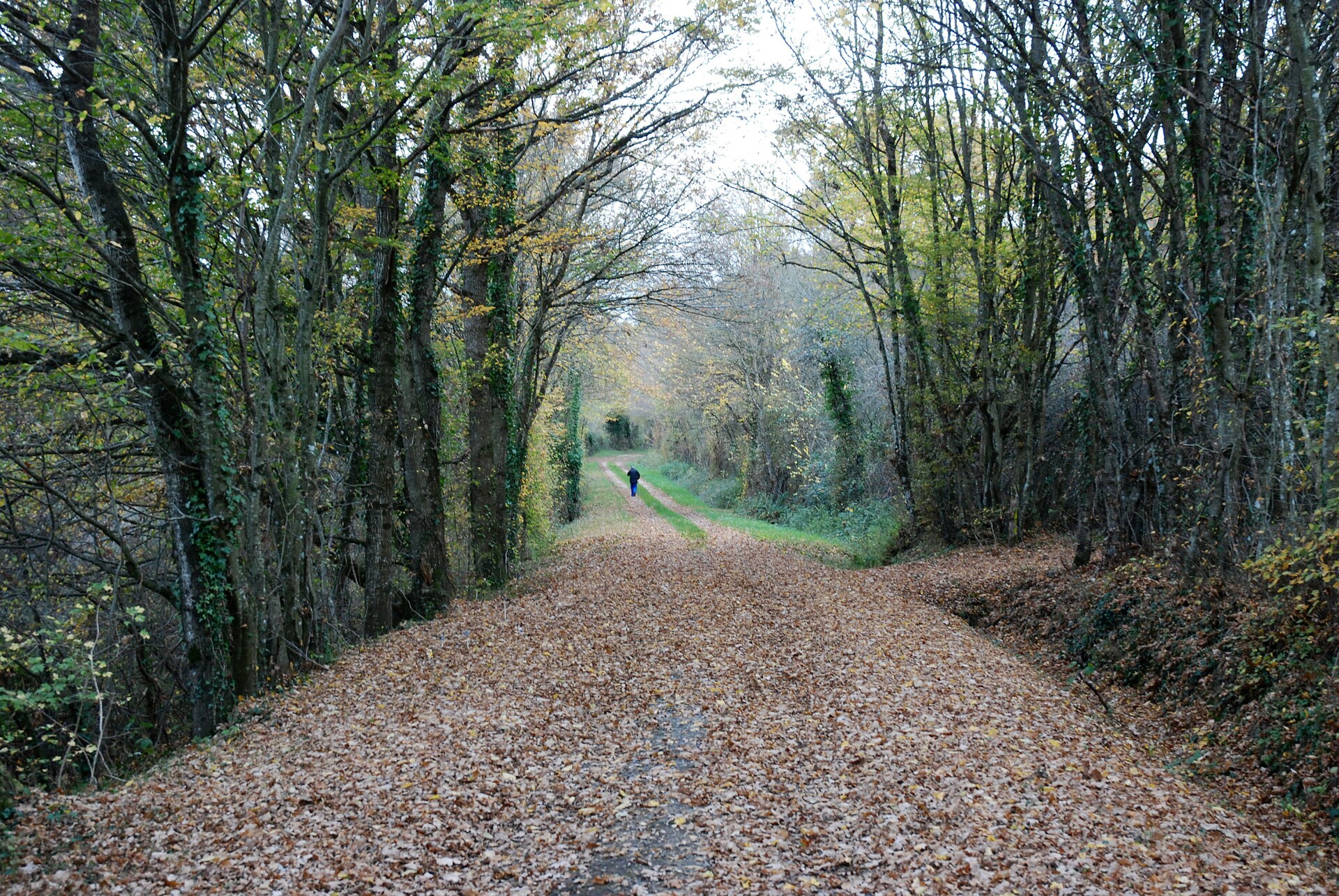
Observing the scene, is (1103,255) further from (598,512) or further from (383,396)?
(598,512)

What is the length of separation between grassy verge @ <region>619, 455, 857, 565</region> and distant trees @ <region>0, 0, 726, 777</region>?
9.06 meters

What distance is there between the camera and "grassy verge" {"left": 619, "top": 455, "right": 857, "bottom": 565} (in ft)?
60.1

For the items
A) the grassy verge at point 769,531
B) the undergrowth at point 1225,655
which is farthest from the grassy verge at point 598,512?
the undergrowth at point 1225,655

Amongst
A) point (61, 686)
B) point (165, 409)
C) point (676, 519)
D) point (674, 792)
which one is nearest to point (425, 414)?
point (165, 409)

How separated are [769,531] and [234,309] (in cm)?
1652

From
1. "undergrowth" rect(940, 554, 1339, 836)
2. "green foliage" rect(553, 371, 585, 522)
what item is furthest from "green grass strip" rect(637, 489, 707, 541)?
"undergrowth" rect(940, 554, 1339, 836)

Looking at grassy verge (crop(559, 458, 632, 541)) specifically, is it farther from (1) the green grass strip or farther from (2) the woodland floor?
(2) the woodland floor

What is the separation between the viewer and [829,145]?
16672mm

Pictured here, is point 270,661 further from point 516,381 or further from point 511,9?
point 516,381

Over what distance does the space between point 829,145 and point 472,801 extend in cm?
1537

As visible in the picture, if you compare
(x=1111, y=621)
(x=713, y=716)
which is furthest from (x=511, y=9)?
(x=1111, y=621)

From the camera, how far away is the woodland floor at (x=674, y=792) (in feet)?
14.4

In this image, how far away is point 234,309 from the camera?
8383 millimetres

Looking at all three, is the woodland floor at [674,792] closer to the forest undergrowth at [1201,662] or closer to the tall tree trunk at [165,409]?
the forest undergrowth at [1201,662]
